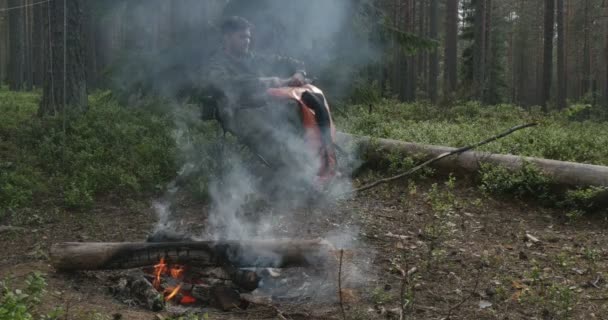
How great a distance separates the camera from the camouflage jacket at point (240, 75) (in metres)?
7.53

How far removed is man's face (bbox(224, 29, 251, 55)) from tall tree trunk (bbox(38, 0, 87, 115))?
4.57 meters

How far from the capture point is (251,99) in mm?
7660

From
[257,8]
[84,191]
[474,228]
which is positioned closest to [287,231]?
[474,228]

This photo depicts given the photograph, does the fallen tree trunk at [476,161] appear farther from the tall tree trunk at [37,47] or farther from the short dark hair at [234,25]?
the tall tree trunk at [37,47]

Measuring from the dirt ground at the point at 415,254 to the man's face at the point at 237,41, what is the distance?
6.87ft

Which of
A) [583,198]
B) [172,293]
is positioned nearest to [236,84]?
[172,293]

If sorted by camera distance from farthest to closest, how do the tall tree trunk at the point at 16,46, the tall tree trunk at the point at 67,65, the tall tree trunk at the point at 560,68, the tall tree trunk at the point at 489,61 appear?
the tall tree trunk at the point at 489,61
the tall tree trunk at the point at 560,68
the tall tree trunk at the point at 16,46
the tall tree trunk at the point at 67,65

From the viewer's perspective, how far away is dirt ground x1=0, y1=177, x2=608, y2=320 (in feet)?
15.4

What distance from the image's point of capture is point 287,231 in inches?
258

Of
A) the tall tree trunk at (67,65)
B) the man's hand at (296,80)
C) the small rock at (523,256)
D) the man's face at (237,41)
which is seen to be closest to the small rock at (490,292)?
the small rock at (523,256)

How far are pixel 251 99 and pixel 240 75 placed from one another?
1.09ft

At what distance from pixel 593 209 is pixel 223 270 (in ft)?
15.2

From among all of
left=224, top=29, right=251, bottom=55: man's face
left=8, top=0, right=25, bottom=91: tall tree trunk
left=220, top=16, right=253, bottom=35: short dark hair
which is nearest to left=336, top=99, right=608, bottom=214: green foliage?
left=224, top=29, right=251, bottom=55: man's face

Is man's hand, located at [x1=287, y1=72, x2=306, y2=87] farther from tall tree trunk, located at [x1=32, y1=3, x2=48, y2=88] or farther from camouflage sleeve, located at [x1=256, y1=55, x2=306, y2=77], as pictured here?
tall tree trunk, located at [x1=32, y1=3, x2=48, y2=88]
